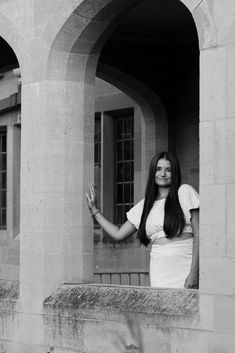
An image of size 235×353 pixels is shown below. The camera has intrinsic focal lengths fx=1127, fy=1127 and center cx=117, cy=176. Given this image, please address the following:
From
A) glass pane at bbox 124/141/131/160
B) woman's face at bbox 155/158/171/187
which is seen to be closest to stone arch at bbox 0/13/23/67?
woman's face at bbox 155/158/171/187

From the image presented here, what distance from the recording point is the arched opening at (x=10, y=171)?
2119 centimetres

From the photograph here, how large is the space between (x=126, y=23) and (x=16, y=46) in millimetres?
2960

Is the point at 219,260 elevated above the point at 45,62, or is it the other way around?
the point at 45,62

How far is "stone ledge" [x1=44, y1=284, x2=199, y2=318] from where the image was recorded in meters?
9.33

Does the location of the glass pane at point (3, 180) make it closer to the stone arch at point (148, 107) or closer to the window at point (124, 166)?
the window at point (124, 166)

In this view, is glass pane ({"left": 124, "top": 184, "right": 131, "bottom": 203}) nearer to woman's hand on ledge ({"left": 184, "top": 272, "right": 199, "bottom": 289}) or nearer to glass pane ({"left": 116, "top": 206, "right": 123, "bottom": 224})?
glass pane ({"left": 116, "top": 206, "right": 123, "bottom": 224})

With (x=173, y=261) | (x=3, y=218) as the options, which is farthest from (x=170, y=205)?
(x=3, y=218)

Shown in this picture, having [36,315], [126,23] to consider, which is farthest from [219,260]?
[126,23]

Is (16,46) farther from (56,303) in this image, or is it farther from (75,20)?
(56,303)

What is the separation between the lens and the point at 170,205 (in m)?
9.73

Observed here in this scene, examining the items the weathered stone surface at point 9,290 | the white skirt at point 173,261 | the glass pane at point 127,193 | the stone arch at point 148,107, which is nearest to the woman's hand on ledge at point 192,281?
Result: the white skirt at point 173,261

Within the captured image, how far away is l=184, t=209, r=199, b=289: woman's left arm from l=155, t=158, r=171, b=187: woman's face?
0.40 m

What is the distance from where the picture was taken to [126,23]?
14320mm

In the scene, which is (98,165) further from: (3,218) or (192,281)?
(192,281)
